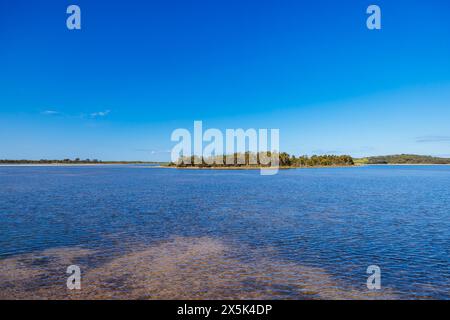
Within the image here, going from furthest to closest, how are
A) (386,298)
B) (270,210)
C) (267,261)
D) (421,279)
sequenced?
(270,210) < (267,261) < (421,279) < (386,298)

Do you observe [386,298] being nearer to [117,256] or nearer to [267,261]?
[267,261]

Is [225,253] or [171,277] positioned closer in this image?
[171,277]

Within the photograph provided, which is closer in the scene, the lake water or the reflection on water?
the reflection on water

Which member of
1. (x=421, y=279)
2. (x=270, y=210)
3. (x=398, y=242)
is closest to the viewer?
(x=421, y=279)

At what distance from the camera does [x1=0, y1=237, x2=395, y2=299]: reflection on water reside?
16625 mm

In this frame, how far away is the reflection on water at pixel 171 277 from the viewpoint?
1662 cm

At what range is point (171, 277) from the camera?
19.0 m

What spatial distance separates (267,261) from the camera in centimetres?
2214

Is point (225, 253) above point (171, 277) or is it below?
below

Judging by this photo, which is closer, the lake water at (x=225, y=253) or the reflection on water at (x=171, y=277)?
the reflection on water at (x=171, y=277)

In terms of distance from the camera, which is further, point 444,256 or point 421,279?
point 444,256

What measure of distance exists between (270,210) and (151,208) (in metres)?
17.0
